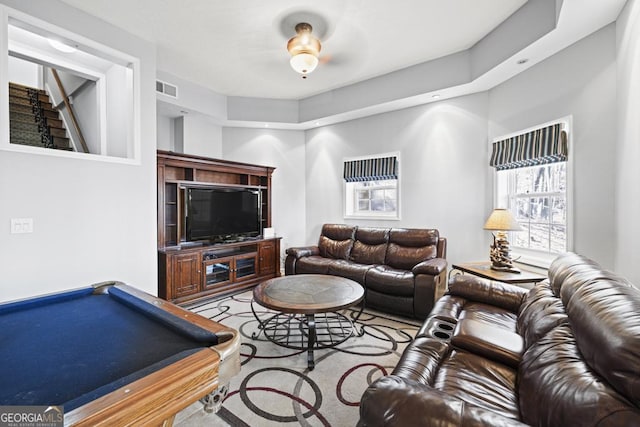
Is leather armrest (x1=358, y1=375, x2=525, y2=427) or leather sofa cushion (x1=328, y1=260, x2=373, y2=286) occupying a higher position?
leather armrest (x1=358, y1=375, x2=525, y2=427)

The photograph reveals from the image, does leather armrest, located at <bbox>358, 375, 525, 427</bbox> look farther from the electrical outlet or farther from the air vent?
the air vent

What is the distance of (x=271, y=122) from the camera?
215 inches

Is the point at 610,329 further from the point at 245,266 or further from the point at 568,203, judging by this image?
the point at 245,266

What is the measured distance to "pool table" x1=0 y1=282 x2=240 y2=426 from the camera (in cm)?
85

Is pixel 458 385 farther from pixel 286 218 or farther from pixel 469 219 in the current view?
pixel 286 218

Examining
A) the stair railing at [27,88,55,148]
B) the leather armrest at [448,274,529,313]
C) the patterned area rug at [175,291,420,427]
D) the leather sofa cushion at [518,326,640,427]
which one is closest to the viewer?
the leather sofa cushion at [518,326,640,427]

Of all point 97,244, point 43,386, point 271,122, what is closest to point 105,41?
point 97,244

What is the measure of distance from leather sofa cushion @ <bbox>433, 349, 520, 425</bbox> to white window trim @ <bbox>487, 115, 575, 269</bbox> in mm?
2106

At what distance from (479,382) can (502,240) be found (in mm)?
2238

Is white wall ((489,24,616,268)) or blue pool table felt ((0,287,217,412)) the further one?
white wall ((489,24,616,268))

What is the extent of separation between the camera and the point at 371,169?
5.07 metres

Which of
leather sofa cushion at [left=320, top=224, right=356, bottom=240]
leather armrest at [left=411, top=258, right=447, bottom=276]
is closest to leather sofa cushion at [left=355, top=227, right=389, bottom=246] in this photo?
leather sofa cushion at [left=320, top=224, right=356, bottom=240]

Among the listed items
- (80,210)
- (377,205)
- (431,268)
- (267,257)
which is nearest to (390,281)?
(431,268)

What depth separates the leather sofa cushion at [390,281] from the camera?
337cm
